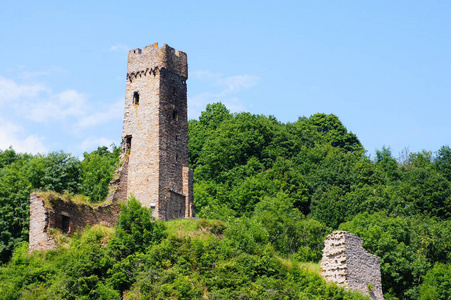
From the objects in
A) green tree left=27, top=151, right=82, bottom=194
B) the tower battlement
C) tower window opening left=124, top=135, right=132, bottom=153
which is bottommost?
green tree left=27, top=151, right=82, bottom=194

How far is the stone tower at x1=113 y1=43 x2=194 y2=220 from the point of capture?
35062 millimetres

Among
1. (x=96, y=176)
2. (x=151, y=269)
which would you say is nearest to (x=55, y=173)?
(x=96, y=176)

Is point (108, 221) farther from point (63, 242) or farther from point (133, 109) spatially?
point (133, 109)

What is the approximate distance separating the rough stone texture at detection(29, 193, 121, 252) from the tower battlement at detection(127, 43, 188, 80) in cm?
786

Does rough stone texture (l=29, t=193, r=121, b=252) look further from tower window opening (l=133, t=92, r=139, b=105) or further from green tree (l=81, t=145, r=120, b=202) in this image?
tower window opening (l=133, t=92, r=139, b=105)

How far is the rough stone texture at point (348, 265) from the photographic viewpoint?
3061 centimetres

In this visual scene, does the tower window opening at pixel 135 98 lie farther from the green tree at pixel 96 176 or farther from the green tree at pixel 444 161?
the green tree at pixel 444 161

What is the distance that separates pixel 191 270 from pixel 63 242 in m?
5.72

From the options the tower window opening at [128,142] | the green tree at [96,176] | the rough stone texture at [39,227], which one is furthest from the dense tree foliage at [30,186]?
the tower window opening at [128,142]

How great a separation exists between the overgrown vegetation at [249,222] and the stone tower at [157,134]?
80.1 inches

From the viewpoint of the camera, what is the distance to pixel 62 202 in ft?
105

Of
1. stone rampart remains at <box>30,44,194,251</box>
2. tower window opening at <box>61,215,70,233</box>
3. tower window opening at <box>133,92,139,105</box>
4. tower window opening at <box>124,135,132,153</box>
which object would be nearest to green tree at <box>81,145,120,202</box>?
tower window opening at <box>124,135,132,153</box>

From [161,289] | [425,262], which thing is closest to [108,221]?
[161,289]

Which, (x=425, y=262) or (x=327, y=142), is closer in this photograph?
(x=425, y=262)
